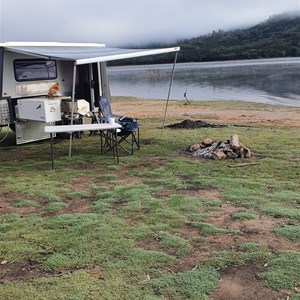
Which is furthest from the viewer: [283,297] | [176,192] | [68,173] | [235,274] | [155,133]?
[155,133]

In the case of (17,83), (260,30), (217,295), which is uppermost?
(260,30)

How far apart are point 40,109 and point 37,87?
1184mm

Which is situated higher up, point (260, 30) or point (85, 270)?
point (260, 30)

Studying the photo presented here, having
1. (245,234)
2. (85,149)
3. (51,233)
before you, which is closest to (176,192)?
(245,234)

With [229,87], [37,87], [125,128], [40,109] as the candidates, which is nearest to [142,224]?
[125,128]

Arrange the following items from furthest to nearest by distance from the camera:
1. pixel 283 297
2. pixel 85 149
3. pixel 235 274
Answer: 1. pixel 85 149
2. pixel 235 274
3. pixel 283 297

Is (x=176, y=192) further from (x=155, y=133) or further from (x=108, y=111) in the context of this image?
(x=155, y=133)

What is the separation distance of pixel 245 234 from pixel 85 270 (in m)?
1.50

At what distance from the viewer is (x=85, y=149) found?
26.1 ft

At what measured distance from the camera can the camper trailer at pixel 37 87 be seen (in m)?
7.60

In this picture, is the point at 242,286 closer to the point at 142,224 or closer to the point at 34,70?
the point at 142,224

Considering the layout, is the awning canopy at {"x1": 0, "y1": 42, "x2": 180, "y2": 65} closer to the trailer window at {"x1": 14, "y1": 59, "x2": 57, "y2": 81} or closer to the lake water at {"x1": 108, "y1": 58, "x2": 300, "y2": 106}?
the trailer window at {"x1": 14, "y1": 59, "x2": 57, "y2": 81}

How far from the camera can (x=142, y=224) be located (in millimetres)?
3920

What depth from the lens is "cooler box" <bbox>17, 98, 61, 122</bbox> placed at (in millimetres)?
7582
